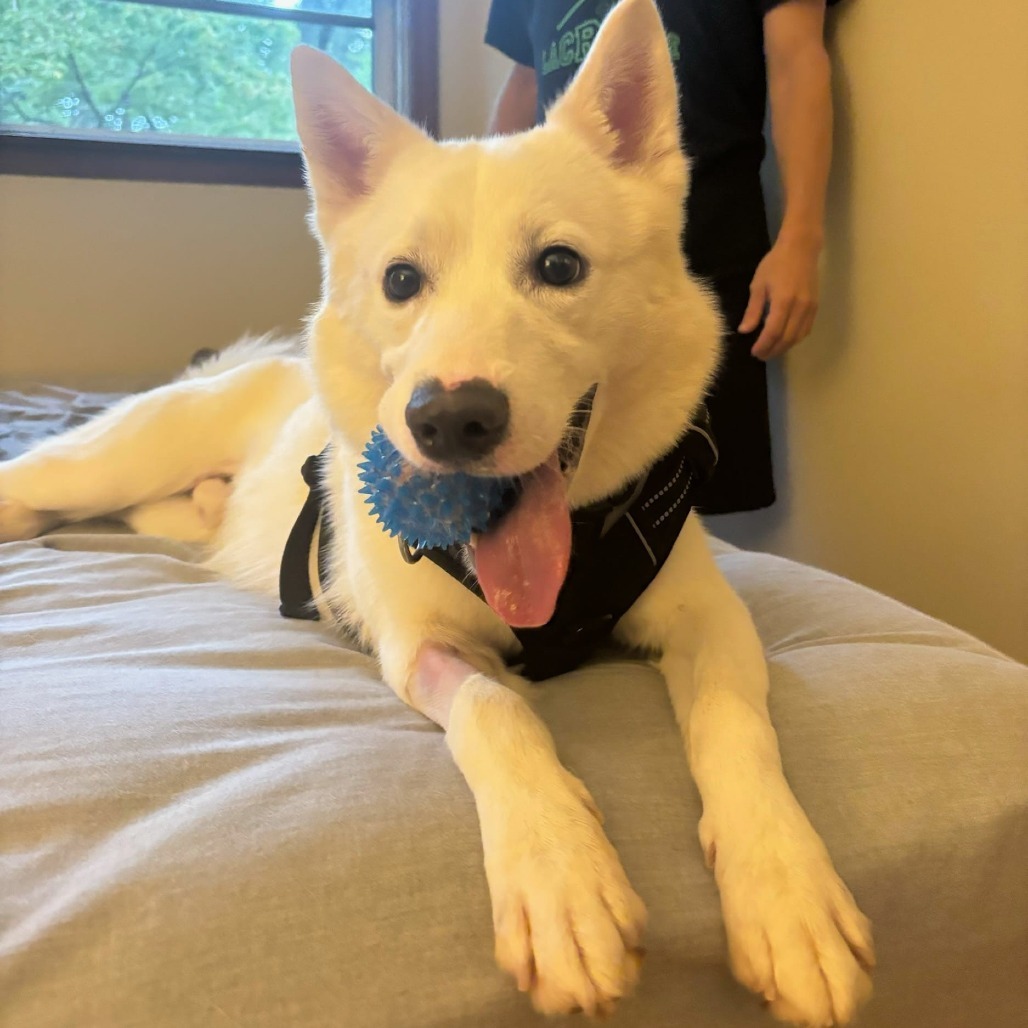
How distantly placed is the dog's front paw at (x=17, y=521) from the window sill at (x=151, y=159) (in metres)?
2.47

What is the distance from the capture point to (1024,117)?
1.56 m

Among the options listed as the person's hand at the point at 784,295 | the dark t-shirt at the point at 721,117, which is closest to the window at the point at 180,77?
the dark t-shirt at the point at 721,117

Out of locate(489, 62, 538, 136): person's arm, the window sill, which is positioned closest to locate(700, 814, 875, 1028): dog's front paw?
locate(489, 62, 538, 136): person's arm

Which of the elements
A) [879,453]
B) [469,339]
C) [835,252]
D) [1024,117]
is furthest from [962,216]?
[469,339]

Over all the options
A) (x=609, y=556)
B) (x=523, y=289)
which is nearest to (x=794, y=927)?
(x=609, y=556)

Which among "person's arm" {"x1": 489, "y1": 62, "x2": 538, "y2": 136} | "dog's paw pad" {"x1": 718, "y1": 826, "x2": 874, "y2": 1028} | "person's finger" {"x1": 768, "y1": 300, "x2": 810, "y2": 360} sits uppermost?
"person's arm" {"x1": 489, "y1": 62, "x2": 538, "y2": 136}

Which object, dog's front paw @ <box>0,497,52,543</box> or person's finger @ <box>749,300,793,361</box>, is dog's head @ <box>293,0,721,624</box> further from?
dog's front paw @ <box>0,497,52,543</box>

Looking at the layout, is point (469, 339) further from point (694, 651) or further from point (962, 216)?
point (962, 216)

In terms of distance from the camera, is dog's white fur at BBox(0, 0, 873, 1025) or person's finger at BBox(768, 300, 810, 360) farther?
person's finger at BBox(768, 300, 810, 360)

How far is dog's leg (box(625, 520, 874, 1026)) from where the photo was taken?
0.74 m

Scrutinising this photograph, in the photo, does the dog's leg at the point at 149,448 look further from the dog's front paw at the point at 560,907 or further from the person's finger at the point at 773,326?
the dog's front paw at the point at 560,907

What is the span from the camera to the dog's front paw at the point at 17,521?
6.37 ft

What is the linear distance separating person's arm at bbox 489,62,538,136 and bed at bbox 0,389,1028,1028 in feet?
7.67

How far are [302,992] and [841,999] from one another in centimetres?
47
